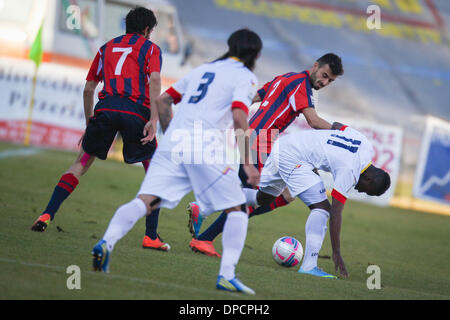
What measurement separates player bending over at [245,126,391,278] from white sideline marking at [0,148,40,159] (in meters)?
Answer: 7.68

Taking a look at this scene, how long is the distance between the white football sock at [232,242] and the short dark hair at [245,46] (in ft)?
3.50

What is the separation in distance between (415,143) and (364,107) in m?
2.19

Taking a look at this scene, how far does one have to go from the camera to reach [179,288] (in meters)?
5.07

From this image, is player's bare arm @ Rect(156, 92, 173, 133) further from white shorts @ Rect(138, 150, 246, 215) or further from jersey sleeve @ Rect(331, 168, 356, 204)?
jersey sleeve @ Rect(331, 168, 356, 204)

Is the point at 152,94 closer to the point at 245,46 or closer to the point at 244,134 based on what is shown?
the point at 245,46

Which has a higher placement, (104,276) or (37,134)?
(37,134)

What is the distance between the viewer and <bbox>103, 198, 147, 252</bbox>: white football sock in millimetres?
5070

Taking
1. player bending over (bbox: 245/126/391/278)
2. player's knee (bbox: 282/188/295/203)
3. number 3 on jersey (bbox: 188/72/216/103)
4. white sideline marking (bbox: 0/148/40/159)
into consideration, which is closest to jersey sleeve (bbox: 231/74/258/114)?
number 3 on jersey (bbox: 188/72/216/103)

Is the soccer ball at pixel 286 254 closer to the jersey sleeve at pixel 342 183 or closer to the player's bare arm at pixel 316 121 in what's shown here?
the jersey sleeve at pixel 342 183

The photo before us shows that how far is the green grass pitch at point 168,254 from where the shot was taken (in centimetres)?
498

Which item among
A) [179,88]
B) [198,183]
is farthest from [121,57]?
[198,183]

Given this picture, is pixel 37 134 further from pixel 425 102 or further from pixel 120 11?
pixel 425 102

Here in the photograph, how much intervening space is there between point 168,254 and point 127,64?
67.1 inches
